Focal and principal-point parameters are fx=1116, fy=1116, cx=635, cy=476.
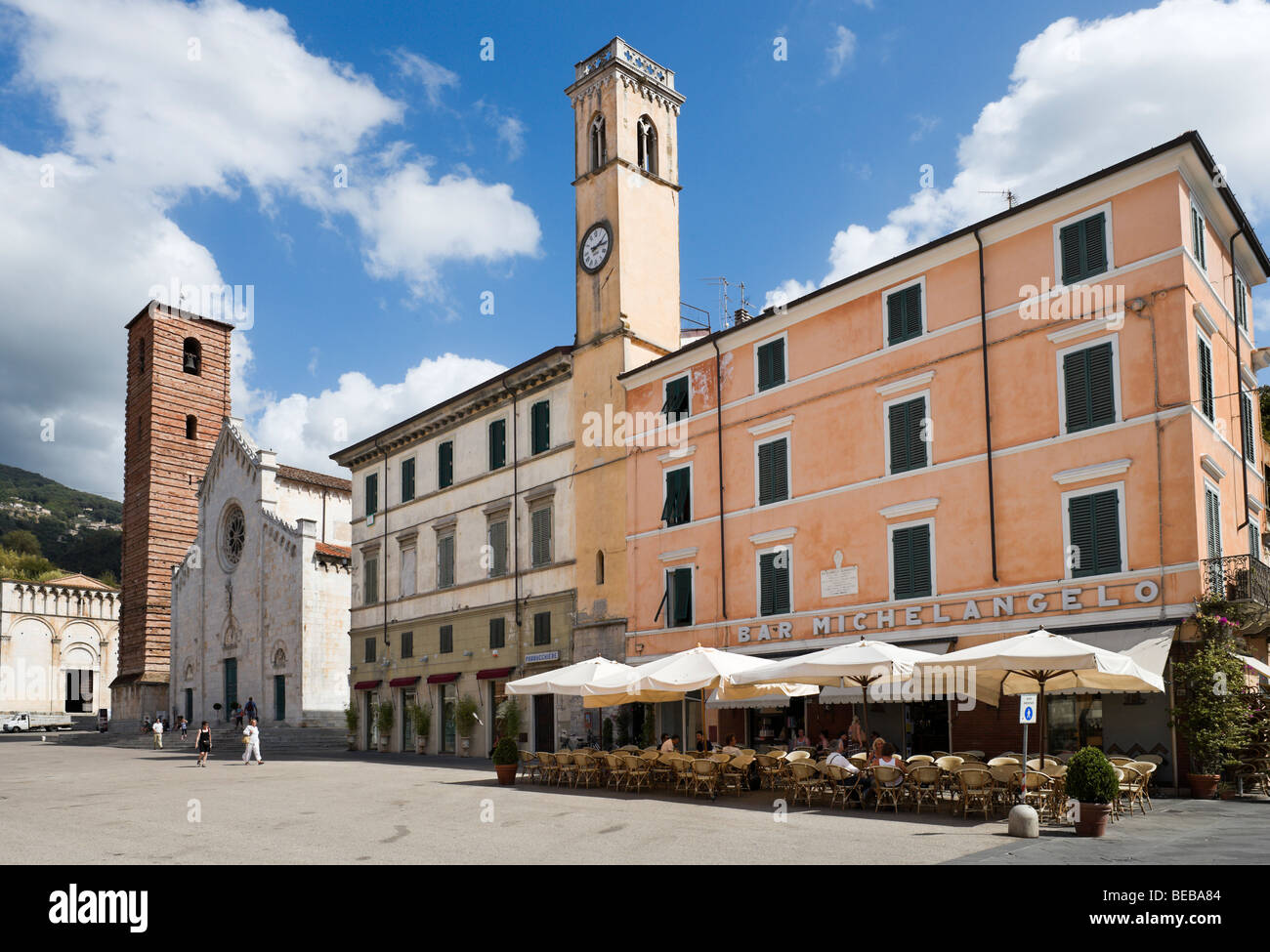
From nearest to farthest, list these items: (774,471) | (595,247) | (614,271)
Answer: (774,471)
(614,271)
(595,247)

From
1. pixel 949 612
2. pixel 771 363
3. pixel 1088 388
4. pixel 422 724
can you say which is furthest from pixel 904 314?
pixel 422 724

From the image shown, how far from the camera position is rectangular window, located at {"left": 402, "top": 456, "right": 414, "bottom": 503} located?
41.9 metres

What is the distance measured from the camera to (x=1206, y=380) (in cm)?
2122

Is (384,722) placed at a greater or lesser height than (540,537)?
lesser

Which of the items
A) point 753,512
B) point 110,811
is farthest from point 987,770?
point 110,811

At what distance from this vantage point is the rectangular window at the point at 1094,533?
67.8 ft

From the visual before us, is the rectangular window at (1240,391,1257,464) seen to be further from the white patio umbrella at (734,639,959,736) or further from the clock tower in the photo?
the clock tower

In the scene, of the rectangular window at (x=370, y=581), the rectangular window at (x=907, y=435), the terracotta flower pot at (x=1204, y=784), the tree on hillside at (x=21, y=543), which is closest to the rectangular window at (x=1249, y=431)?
the rectangular window at (x=907, y=435)

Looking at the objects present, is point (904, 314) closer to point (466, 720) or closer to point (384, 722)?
point (466, 720)

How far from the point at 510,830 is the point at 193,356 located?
5836 cm

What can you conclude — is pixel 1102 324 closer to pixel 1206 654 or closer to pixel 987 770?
pixel 1206 654

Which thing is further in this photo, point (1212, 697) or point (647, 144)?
point (647, 144)

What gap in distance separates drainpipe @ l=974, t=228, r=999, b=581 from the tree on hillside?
101 metres

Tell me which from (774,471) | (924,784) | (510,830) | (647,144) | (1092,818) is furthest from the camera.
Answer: (647,144)
